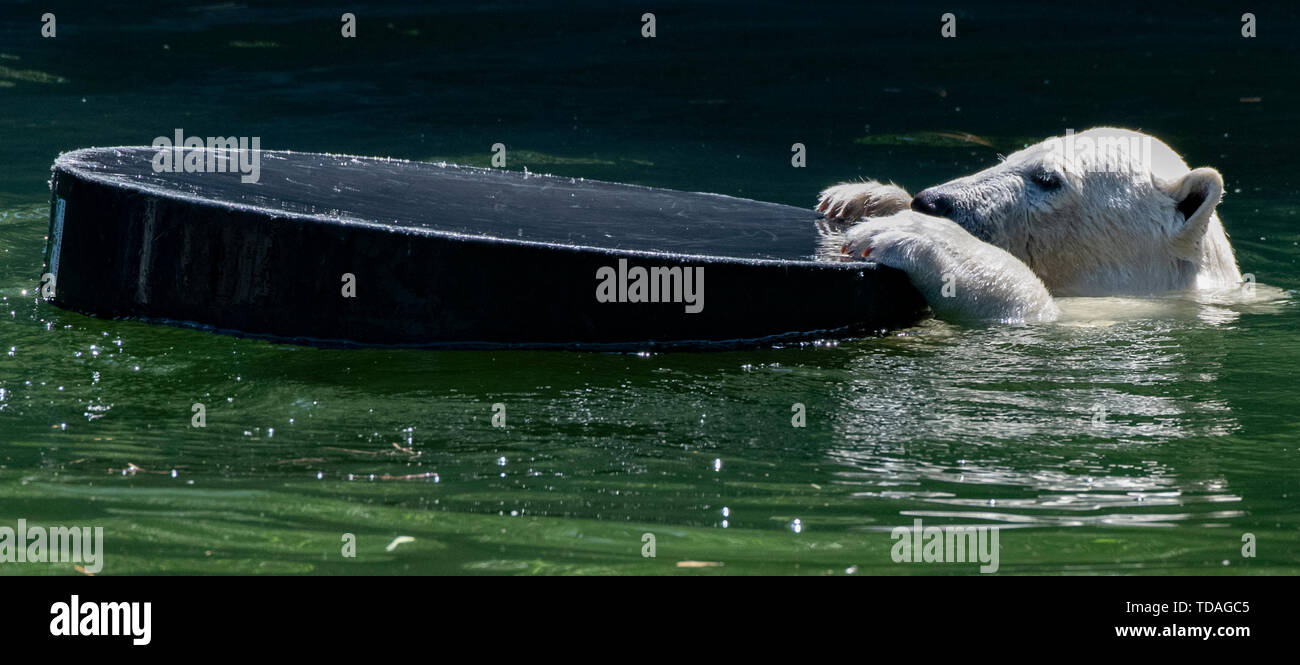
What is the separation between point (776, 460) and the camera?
12.9 feet

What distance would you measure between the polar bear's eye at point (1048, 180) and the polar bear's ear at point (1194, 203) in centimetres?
48

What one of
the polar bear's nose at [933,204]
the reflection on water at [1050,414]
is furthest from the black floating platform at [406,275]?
the polar bear's nose at [933,204]

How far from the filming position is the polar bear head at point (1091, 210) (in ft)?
19.9

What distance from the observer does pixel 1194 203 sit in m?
6.15

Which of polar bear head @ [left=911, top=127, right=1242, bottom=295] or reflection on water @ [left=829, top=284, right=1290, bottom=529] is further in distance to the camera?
polar bear head @ [left=911, top=127, right=1242, bottom=295]

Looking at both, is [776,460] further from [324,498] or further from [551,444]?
[324,498]

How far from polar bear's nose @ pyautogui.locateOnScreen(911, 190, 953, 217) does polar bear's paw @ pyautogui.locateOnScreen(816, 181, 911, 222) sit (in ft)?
1.49

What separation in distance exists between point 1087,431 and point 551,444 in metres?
1.54

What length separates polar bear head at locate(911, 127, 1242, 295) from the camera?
607 cm

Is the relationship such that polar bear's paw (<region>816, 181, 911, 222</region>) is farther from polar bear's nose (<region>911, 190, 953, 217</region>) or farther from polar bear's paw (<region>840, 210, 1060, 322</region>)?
polar bear's paw (<region>840, 210, 1060, 322</region>)

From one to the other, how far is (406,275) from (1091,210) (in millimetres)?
2894
